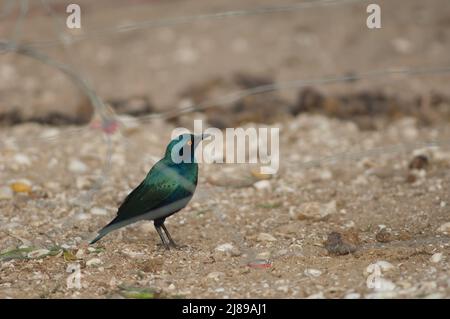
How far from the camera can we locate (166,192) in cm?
479

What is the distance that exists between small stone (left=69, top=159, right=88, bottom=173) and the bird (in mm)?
1545

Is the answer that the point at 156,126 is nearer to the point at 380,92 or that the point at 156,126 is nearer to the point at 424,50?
the point at 380,92

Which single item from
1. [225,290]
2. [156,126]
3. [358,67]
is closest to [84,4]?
[156,126]

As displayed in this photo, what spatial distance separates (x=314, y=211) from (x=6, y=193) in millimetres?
2046

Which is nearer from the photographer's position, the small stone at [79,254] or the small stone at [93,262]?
the small stone at [93,262]

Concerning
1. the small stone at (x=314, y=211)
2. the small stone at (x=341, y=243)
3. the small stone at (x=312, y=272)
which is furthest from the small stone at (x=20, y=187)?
the small stone at (x=312, y=272)

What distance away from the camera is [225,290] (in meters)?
4.12

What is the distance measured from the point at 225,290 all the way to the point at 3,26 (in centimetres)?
A: 521

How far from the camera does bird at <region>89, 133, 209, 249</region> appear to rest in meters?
4.76

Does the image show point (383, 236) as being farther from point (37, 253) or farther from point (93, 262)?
point (37, 253)

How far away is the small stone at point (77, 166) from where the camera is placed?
6.29 m

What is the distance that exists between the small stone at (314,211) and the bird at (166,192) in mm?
803

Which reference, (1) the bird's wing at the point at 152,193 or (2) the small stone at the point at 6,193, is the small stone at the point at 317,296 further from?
(2) the small stone at the point at 6,193

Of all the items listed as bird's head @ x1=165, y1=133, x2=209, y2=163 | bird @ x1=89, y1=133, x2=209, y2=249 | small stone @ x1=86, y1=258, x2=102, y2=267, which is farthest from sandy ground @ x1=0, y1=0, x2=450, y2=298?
bird's head @ x1=165, y1=133, x2=209, y2=163
